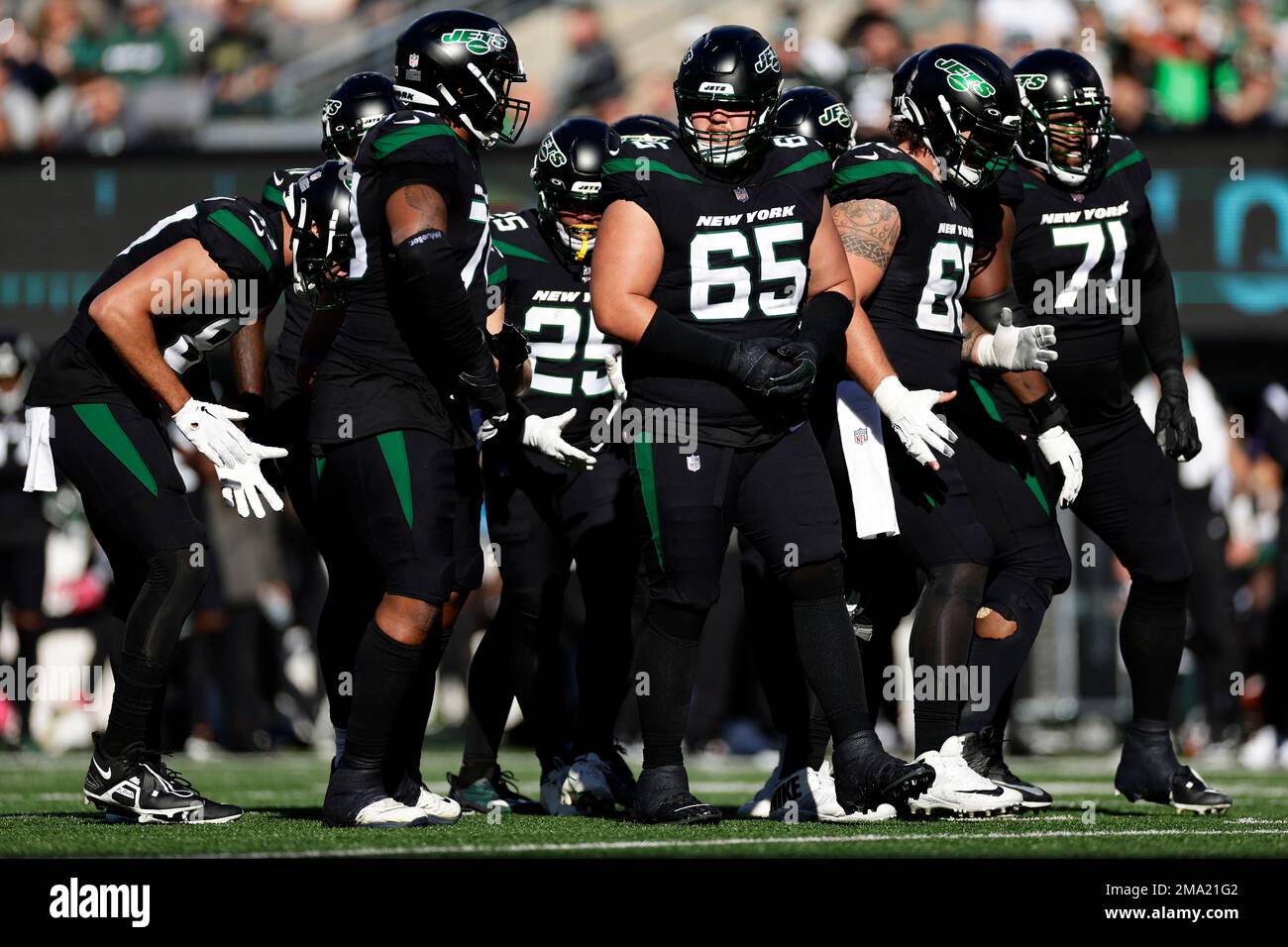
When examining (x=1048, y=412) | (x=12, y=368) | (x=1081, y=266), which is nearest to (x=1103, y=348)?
(x=1081, y=266)

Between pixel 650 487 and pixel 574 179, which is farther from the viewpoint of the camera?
pixel 574 179

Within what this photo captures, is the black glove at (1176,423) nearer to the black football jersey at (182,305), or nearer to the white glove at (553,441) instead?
the white glove at (553,441)

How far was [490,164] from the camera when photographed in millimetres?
12344

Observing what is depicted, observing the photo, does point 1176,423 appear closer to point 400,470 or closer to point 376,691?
point 400,470

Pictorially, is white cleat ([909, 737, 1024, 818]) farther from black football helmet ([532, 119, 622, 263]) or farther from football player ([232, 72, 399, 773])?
black football helmet ([532, 119, 622, 263])

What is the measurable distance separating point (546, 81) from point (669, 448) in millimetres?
10687

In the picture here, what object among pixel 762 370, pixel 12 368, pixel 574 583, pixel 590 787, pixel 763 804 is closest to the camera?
pixel 762 370

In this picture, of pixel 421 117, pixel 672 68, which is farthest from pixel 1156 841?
pixel 672 68

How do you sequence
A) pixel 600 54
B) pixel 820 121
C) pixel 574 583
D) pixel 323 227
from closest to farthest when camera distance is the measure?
pixel 323 227 < pixel 820 121 < pixel 574 583 < pixel 600 54

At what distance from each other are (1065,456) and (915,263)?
0.83 meters

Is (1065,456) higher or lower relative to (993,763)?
higher

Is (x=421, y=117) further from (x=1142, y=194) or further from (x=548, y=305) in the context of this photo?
(x=1142, y=194)

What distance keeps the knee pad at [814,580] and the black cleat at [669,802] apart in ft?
2.12

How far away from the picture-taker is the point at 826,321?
582 cm
